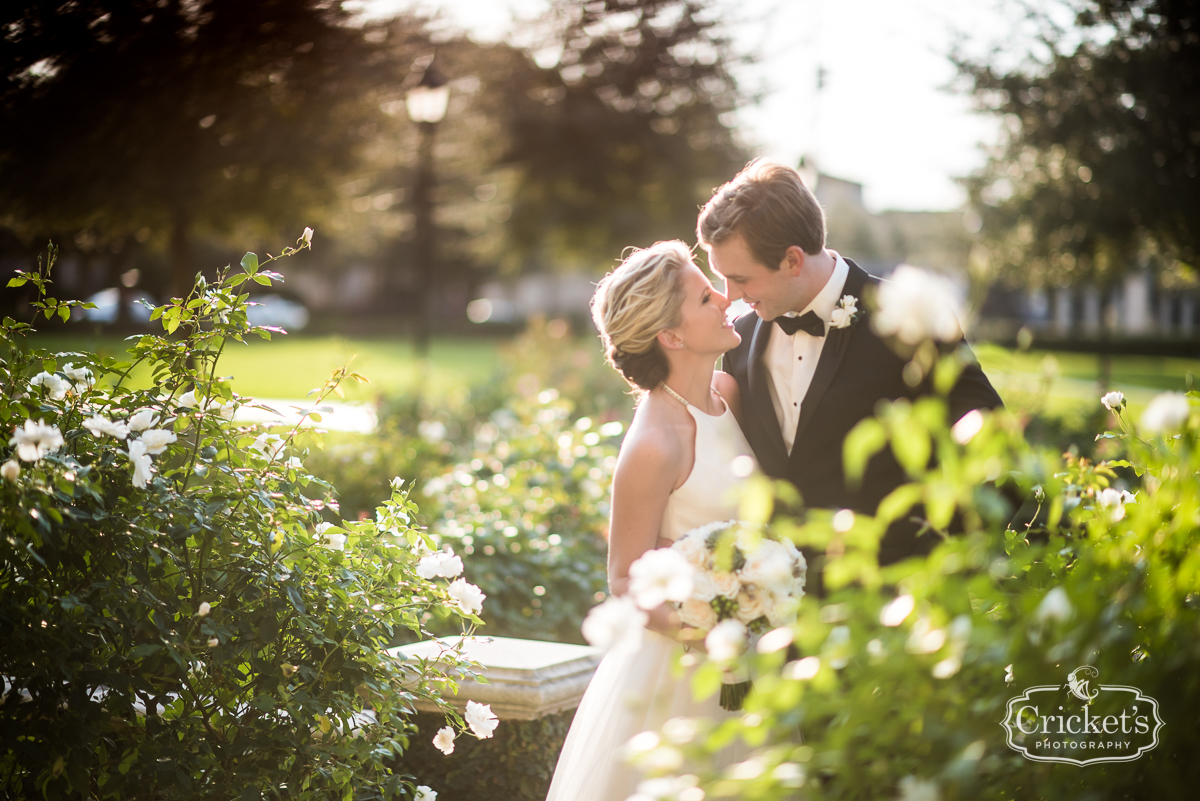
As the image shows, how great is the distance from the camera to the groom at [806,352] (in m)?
2.97

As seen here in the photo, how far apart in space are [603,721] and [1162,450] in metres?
1.68

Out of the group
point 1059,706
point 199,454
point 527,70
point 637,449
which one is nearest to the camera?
point 1059,706

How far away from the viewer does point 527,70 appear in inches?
581

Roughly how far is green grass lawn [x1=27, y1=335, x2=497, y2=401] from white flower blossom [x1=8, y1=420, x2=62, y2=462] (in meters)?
4.11

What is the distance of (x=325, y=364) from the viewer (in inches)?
949

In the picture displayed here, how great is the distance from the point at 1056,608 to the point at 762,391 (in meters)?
2.01

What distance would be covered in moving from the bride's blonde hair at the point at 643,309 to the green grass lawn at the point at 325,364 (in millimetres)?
3572

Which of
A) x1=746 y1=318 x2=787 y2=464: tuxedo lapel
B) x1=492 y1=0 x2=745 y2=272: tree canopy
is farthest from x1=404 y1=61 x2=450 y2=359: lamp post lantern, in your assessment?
x1=746 y1=318 x2=787 y2=464: tuxedo lapel

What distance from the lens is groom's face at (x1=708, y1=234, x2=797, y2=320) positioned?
10.2ft

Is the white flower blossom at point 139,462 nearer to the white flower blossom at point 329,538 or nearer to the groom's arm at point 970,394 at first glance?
the white flower blossom at point 329,538

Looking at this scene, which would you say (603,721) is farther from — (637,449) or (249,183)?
(249,183)

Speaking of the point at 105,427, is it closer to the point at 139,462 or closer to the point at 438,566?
the point at 139,462

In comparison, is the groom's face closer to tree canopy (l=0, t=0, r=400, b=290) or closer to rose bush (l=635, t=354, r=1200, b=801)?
rose bush (l=635, t=354, r=1200, b=801)

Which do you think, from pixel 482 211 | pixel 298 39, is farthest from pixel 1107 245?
pixel 482 211
